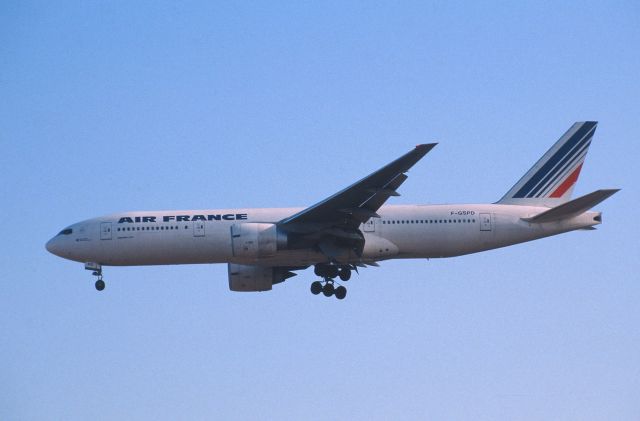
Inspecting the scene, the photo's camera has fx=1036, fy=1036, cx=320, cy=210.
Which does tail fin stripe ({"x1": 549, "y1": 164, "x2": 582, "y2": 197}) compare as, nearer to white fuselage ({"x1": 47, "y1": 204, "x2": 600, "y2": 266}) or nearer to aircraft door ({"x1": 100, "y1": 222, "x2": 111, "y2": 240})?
white fuselage ({"x1": 47, "y1": 204, "x2": 600, "y2": 266})

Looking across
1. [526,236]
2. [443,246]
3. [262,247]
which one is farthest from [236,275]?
[526,236]

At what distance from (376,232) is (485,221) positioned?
3841mm

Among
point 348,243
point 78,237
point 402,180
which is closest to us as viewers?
point 402,180

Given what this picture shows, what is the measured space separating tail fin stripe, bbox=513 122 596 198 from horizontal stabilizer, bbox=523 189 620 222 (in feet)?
7.53

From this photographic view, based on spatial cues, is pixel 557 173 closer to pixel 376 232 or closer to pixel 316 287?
pixel 376 232

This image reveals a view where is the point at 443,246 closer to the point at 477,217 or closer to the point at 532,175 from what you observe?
the point at 477,217

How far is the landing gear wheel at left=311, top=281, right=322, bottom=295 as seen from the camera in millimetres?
37469

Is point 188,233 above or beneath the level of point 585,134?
beneath

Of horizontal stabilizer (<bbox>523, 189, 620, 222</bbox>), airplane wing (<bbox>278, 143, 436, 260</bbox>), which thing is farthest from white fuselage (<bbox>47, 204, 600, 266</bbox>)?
airplane wing (<bbox>278, 143, 436, 260</bbox>)

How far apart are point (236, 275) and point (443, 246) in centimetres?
816

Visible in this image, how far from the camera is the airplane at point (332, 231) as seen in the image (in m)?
34.4

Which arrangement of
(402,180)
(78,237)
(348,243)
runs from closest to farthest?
1. (402,180)
2. (348,243)
3. (78,237)

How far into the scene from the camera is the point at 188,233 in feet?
119

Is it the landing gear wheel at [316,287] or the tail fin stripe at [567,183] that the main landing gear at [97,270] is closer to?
the landing gear wheel at [316,287]
